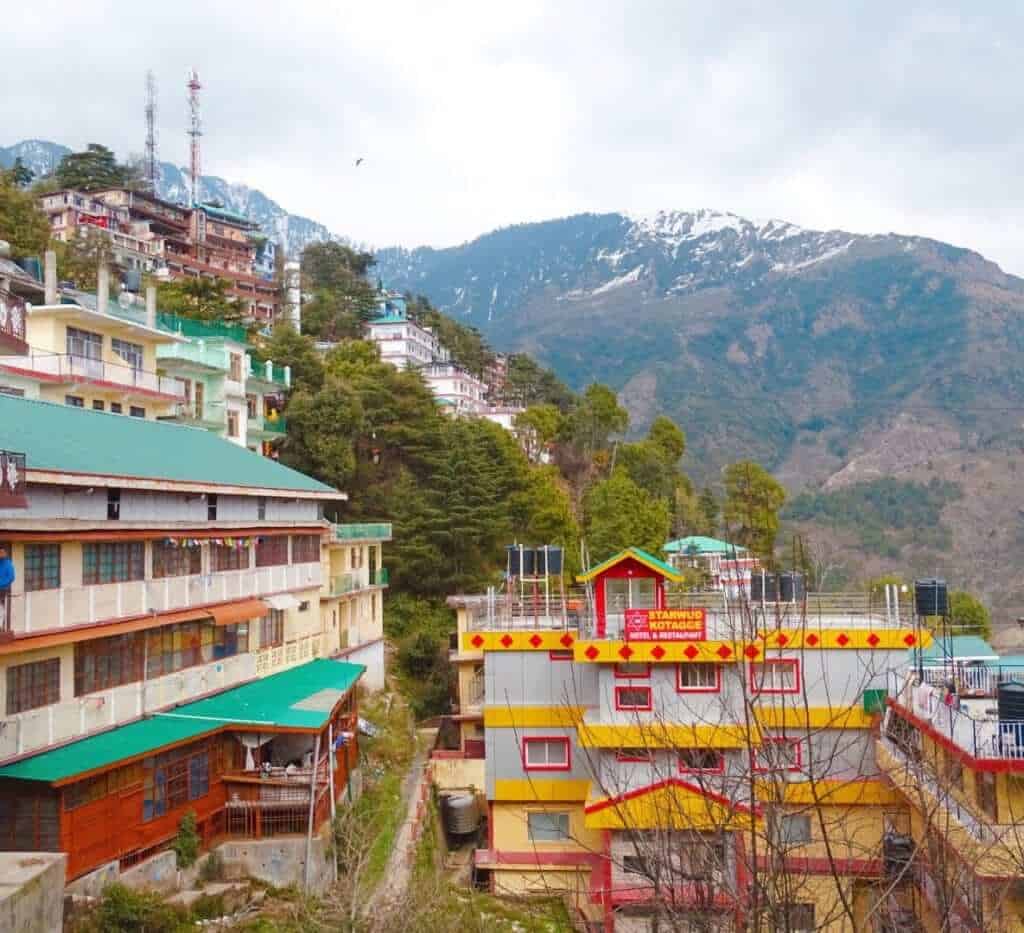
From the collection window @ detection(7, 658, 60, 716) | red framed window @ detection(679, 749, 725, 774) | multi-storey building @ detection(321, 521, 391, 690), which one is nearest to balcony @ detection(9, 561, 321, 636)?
window @ detection(7, 658, 60, 716)

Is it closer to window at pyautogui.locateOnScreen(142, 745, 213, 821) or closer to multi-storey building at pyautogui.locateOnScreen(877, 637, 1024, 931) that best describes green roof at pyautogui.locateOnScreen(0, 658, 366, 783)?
window at pyautogui.locateOnScreen(142, 745, 213, 821)

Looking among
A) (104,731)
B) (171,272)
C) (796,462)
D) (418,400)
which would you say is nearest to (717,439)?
(796,462)

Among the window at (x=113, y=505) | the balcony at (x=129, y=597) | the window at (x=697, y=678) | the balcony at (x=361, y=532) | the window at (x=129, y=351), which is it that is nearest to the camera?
the balcony at (x=129, y=597)

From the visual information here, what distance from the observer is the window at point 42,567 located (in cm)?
1479

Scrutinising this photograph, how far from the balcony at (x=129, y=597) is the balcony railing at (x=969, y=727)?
1446 centimetres

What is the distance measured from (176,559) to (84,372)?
9387 millimetres

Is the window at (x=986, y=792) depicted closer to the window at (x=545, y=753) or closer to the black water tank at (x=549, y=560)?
the window at (x=545, y=753)

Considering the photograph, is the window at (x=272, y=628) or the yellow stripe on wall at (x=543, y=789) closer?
the yellow stripe on wall at (x=543, y=789)

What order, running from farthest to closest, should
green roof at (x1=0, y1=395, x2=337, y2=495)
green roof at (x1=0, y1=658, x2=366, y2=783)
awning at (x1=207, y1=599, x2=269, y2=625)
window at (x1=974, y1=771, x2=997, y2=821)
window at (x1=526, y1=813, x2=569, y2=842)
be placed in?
1. window at (x1=526, y1=813, x2=569, y2=842)
2. awning at (x1=207, y1=599, x2=269, y2=625)
3. green roof at (x1=0, y1=395, x2=337, y2=495)
4. green roof at (x1=0, y1=658, x2=366, y2=783)
5. window at (x1=974, y1=771, x2=997, y2=821)

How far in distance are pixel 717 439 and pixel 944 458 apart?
1005 inches

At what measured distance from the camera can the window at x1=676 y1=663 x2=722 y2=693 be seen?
62.7 ft

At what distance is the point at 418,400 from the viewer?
40.6 m

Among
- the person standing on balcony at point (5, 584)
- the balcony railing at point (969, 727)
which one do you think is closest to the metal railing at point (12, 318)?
the person standing on balcony at point (5, 584)

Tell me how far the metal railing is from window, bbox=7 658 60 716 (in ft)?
17.7
